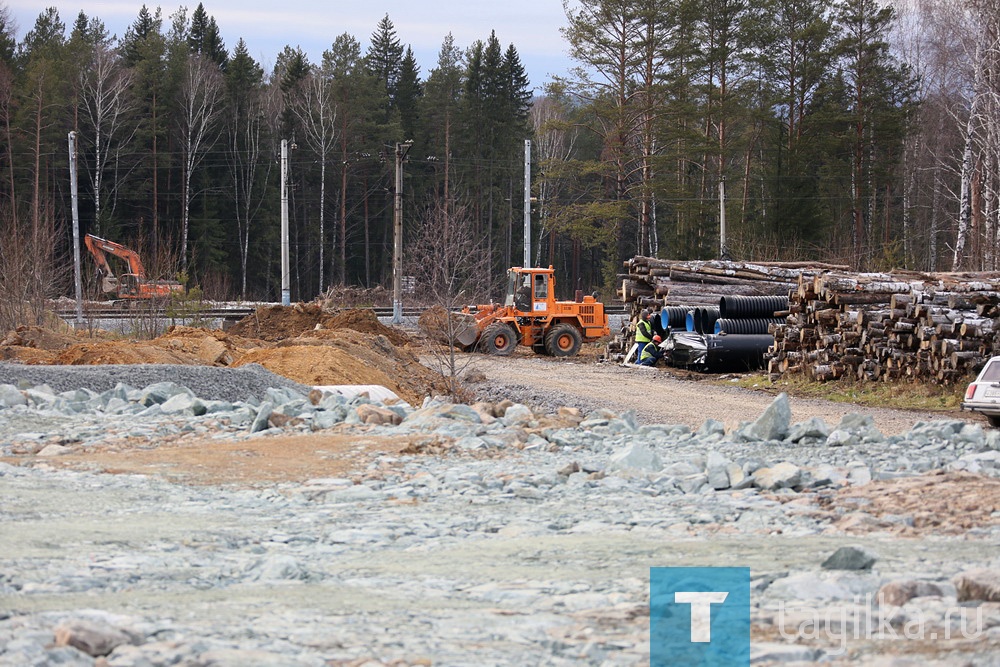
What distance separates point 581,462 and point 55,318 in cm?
2239

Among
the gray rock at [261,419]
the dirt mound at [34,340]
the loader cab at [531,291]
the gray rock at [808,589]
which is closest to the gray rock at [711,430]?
the gray rock at [261,419]

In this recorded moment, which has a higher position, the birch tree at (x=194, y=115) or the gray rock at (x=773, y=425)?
the birch tree at (x=194, y=115)

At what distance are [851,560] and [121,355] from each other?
15.6 meters

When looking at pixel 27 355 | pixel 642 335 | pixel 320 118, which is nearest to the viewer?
pixel 27 355

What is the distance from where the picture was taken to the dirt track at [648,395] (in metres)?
16.5

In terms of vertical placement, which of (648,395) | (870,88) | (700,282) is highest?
(870,88)

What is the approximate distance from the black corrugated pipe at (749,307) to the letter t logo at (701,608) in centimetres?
2022

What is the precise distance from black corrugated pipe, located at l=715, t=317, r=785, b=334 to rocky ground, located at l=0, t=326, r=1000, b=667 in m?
12.6

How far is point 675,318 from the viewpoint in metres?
26.2

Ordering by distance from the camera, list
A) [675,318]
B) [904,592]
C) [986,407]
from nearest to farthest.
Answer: [904,592] → [986,407] → [675,318]

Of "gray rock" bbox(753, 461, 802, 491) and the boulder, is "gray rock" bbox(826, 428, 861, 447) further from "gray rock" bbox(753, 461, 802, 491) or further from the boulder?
the boulder

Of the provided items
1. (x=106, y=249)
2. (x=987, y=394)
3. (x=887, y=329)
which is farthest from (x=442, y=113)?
(x=987, y=394)

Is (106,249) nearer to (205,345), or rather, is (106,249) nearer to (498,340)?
(498,340)

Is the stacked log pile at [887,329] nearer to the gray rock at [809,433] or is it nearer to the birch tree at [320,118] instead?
the gray rock at [809,433]
